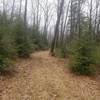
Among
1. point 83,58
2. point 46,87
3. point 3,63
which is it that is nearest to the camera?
point 46,87

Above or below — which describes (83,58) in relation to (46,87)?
above

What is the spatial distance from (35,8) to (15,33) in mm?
28336

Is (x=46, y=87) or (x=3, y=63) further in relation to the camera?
(x=3, y=63)

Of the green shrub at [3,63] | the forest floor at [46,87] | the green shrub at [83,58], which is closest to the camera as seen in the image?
the forest floor at [46,87]

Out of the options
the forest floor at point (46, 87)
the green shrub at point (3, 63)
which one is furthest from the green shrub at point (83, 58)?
the green shrub at point (3, 63)

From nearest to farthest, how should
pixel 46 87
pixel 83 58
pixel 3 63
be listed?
pixel 46 87
pixel 3 63
pixel 83 58

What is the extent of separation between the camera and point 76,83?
8.19 metres

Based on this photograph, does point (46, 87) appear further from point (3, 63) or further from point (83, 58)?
point (83, 58)

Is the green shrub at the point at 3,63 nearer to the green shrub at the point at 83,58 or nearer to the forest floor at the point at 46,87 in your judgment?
the forest floor at the point at 46,87

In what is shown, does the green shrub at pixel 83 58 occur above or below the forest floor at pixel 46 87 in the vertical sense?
above

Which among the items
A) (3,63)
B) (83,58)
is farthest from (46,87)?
(83,58)

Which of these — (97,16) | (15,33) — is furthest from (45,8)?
(15,33)

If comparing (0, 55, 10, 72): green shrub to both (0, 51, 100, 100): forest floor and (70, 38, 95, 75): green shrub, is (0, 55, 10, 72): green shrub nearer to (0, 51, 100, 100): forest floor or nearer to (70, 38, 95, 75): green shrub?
(0, 51, 100, 100): forest floor

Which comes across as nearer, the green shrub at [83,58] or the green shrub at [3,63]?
the green shrub at [3,63]
